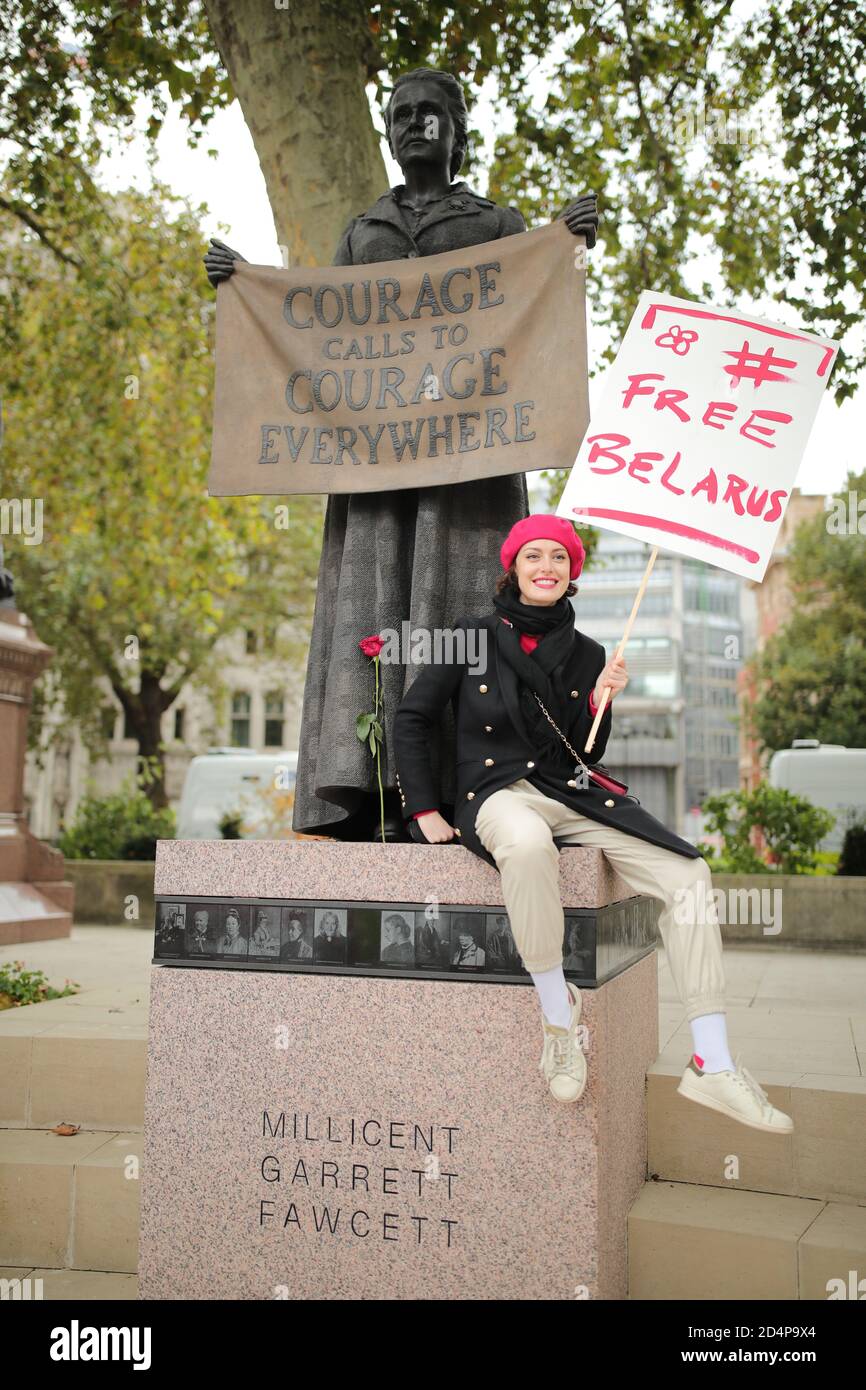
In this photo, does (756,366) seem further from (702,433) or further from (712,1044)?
(712,1044)

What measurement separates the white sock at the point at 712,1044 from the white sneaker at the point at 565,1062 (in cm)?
32

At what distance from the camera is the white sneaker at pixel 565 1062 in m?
3.14

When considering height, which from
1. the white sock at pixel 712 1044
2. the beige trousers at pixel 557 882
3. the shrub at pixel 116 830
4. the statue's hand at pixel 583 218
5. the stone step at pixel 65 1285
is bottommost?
the stone step at pixel 65 1285

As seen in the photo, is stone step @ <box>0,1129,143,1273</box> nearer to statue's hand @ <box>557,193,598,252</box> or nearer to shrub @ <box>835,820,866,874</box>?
statue's hand @ <box>557,193,598,252</box>

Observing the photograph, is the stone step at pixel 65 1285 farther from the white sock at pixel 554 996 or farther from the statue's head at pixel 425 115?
the statue's head at pixel 425 115

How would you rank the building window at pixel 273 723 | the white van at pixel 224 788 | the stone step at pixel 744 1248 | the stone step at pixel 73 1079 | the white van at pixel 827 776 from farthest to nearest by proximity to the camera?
the building window at pixel 273 723 < the white van at pixel 827 776 < the white van at pixel 224 788 < the stone step at pixel 73 1079 < the stone step at pixel 744 1248

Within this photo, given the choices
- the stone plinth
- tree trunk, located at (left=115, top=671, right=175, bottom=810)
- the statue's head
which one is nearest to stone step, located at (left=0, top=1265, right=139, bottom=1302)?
the stone plinth

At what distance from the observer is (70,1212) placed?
4.00m

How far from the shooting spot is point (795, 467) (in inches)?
140

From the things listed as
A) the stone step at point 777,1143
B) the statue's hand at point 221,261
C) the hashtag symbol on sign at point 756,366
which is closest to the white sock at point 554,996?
the stone step at point 777,1143

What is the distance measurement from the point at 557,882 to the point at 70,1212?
2.18m

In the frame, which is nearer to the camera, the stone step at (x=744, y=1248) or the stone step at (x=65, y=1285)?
the stone step at (x=744, y=1248)

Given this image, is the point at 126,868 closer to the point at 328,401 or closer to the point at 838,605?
the point at 328,401
